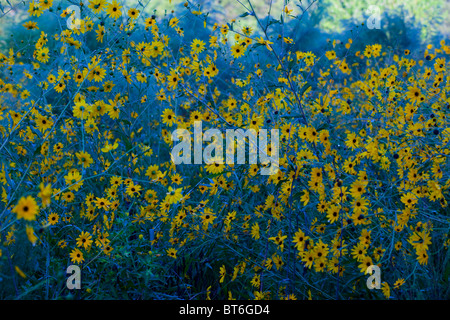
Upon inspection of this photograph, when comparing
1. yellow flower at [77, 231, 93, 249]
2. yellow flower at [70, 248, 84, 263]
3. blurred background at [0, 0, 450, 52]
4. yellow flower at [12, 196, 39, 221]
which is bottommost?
yellow flower at [70, 248, 84, 263]

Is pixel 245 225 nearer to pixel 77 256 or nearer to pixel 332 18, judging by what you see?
pixel 77 256

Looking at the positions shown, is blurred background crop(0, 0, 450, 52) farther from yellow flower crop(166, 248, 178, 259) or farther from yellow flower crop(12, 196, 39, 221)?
yellow flower crop(12, 196, 39, 221)

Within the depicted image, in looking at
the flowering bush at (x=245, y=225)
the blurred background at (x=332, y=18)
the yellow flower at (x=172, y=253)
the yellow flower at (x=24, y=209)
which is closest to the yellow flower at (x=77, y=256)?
the flowering bush at (x=245, y=225)

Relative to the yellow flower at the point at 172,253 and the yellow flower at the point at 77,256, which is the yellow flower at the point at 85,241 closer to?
the yellow flower at the point at 77,256

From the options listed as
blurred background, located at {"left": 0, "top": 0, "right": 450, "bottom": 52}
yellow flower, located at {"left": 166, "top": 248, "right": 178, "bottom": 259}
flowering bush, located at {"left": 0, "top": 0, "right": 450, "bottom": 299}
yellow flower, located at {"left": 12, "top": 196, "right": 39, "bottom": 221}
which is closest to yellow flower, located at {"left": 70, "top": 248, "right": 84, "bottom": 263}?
flowering bush, located at {"left": 0, "top": 0, "right": 450, "bottom": 299}

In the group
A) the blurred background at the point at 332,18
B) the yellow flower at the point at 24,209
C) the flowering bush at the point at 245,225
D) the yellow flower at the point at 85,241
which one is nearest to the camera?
the yellow flower at the point at 24,209

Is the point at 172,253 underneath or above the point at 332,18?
underneath

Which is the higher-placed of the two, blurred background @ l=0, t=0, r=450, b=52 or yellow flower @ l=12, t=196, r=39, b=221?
blurred background @ l=0, t=0, r=450, b=52

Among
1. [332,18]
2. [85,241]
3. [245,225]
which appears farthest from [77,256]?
[332,18]

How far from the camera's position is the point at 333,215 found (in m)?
1.58

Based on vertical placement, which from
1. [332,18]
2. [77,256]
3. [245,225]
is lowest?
[77,256]

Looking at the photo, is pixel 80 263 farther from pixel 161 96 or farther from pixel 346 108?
pixel 346 108

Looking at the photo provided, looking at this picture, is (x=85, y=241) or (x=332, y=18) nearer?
(x=85, y=241)
